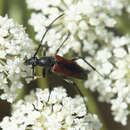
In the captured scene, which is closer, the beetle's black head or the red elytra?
the beetle's black head

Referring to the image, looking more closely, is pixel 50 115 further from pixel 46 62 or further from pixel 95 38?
pixel 95 38

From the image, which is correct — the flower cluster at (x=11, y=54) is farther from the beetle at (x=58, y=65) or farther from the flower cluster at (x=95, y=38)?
the flower cluster at (x=95, y=38)

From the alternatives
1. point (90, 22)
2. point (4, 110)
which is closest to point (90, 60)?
point (90, 22)

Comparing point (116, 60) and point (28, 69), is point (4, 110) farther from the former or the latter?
point (116, 60)

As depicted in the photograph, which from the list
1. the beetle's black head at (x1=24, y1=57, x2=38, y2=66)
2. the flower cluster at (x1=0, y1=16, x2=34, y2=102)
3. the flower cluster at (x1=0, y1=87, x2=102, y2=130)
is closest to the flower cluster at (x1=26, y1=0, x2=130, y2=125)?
the beetle's black head at (x1=24, y1=57, x2=38, y2=66)

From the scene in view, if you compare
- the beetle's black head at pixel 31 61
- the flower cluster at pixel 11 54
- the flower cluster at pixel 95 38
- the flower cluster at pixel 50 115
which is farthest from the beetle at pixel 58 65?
the flower cluster at pixel 95 38

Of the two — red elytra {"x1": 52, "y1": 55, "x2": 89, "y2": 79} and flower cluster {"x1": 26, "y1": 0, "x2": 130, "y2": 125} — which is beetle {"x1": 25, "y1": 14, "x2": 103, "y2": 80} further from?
flower cluster {"x1": 26, "y1": 0, "x2": 130, "y2": 125}
